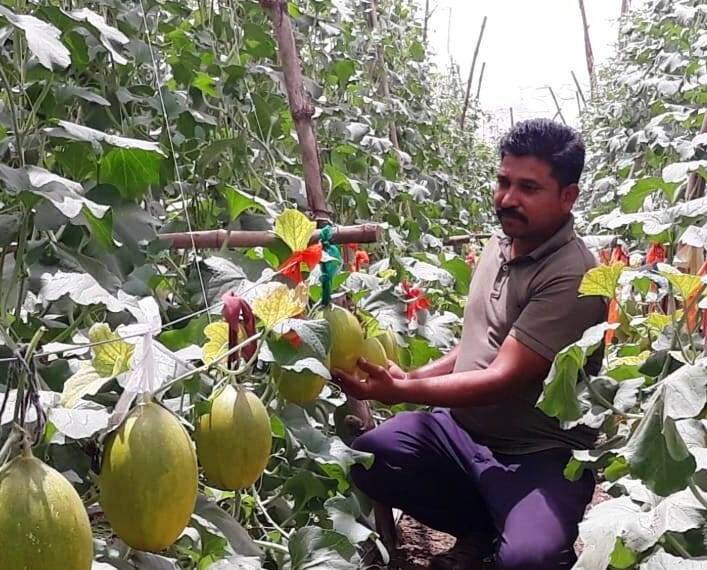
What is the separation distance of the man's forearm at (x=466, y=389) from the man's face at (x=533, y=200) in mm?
337

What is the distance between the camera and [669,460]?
3.13 feet

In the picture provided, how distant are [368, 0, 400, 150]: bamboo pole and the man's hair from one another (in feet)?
6.33

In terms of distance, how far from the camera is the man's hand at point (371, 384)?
1.44m

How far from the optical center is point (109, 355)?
0.77 meters

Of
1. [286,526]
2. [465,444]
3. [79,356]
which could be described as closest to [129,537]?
[79,356]

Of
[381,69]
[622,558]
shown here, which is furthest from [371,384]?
[381,69]

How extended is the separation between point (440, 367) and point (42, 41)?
135 cm

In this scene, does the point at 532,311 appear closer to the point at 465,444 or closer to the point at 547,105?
the point at 465,444

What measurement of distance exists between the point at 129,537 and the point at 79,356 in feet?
1.51

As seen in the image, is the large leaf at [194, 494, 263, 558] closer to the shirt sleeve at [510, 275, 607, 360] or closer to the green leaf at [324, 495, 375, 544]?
the green leaf at [324, 495, 375, 544]

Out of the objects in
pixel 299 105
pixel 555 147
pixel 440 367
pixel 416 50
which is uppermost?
pixel 416 50

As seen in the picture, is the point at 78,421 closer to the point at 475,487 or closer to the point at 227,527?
the point at 227,527

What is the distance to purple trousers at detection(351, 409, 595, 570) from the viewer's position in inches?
66.8

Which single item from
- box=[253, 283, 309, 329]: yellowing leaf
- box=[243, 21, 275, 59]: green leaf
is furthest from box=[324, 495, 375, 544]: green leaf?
box=[243, 21, 275, 59]: green leaf
